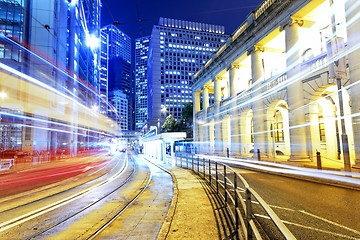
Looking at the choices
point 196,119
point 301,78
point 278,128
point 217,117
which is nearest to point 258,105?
point 301,78

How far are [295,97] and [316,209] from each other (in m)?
12.9

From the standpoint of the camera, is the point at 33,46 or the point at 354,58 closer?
the point at 354,58

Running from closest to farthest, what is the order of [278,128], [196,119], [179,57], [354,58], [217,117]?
[354,58], [278,128], [217,117], [196,119], [179,57]

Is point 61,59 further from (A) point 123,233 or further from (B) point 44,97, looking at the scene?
(A) point 123,233

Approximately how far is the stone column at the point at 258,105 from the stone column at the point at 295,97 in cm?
449

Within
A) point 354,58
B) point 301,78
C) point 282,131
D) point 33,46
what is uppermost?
point 33,46

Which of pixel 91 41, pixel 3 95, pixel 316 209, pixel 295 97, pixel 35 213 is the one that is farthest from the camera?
pixel 91 41

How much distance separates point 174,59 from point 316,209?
400ft

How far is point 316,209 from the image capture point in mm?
6477

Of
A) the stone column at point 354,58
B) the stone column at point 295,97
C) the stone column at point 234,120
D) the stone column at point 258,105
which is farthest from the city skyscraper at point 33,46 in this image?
the stone column at point 354,58

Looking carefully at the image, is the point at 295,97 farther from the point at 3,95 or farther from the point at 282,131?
the point at 3,95

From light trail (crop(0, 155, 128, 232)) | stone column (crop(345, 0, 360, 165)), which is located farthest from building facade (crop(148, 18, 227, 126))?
light trail (crop(0, 155, 128, 232))

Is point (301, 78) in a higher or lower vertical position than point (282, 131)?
higher

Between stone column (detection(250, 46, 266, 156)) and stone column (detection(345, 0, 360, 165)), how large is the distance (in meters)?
9.97
